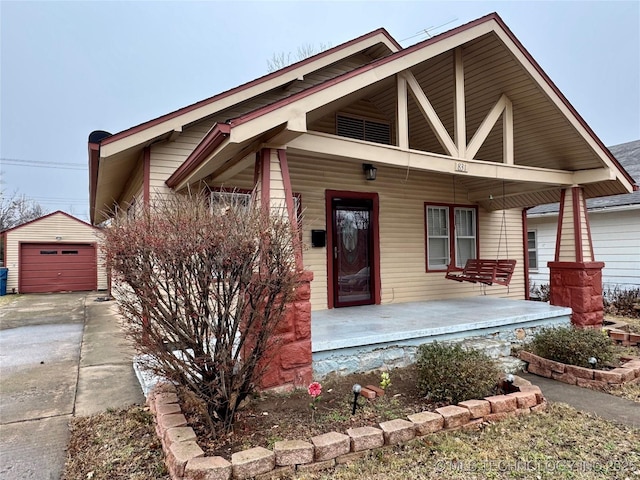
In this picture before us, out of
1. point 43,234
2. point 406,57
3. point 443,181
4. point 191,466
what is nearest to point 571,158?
point 443,181

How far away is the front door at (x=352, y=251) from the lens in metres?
7.18

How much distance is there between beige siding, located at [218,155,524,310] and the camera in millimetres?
6855

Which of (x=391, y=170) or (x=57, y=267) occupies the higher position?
(x=391, y=170)

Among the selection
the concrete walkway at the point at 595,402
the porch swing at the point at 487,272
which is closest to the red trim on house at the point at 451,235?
the porch swing at the point at 487,272

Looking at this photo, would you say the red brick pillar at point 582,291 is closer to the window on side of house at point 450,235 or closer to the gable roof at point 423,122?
the gable roof at point 423,122

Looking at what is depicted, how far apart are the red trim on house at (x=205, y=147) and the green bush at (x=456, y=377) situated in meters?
2.88

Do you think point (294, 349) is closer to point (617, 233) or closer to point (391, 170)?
point (391, 170)

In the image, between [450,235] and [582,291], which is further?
[450,235]

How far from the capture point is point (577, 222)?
22.8 feet

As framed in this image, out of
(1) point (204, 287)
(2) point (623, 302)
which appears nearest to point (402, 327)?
(1) point (204, 287)

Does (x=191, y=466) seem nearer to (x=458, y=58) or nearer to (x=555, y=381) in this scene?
(x=555, y=381)

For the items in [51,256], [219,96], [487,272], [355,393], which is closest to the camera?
[355,393]

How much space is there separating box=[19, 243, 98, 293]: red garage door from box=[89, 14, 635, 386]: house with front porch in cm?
885

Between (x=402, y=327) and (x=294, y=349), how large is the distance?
5.51 feet
